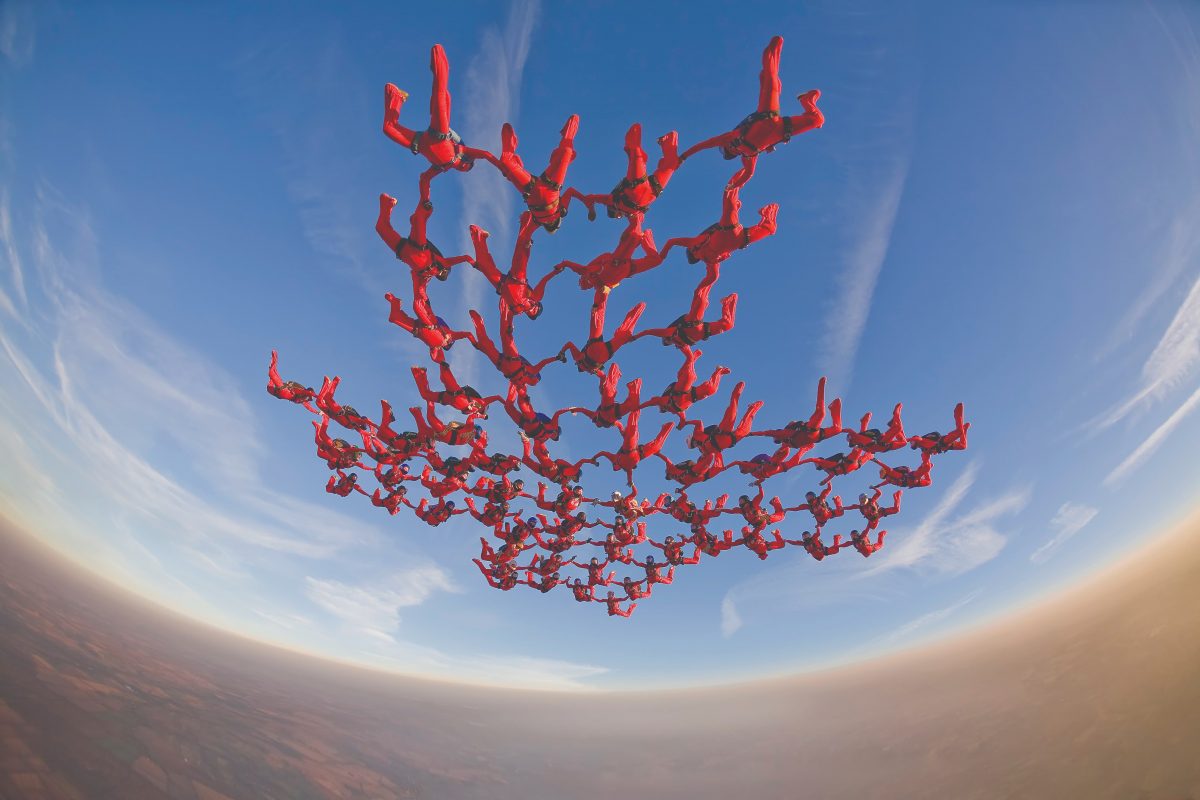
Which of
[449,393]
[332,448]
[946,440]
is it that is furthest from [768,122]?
[332,448]

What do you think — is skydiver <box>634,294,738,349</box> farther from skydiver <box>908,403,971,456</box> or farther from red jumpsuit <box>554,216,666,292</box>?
skydiver <box>908,403,971,456</box>

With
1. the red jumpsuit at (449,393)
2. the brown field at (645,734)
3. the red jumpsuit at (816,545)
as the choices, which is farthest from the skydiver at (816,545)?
the brown field at (645,734)

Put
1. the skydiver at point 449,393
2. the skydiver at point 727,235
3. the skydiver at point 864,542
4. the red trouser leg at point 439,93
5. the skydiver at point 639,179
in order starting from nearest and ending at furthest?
the red trouser leg at point 439,93 → the skydiver at point 639,179 → the skydiver at point 727,235 → the skydiver at point 449,393 → the skydiver at point 864,542

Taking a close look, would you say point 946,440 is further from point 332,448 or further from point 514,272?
point 332,448

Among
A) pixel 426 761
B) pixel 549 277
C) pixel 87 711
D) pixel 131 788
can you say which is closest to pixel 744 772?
pixel 426 761

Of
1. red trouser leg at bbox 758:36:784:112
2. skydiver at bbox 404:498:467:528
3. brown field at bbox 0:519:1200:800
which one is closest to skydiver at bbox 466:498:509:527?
skydiver at bbox 404:498:467:528

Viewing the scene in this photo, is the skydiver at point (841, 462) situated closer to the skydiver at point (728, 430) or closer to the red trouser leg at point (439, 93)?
the skydiver at point (728, 430)

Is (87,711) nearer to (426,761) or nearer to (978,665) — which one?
(426,761)
